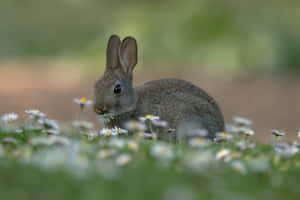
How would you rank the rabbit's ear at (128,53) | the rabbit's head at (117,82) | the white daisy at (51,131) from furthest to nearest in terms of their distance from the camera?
the rabbit's ear at (128,53)
the rabbit's head at (117,82)
the white daisy at (51,131)

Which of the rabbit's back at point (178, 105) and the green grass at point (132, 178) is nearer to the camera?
the green grass at point (132, 178)

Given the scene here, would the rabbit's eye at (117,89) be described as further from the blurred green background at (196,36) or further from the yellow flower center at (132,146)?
the blurred green background at (196,36)

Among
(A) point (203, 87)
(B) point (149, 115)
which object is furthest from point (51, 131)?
(A) point (203, 87)

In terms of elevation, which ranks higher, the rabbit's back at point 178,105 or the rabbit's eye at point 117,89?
the rabbit's eye at point 117,89

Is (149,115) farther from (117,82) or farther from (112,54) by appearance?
(112,54)

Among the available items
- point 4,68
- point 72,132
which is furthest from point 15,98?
point 72,132

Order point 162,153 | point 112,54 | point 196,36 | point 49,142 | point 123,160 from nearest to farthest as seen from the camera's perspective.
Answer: point 123,160, point 162,153, point 49,142, point 112,54, point 196,36

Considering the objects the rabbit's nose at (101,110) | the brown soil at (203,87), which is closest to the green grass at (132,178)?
the rabbit's nose at (101,110)
